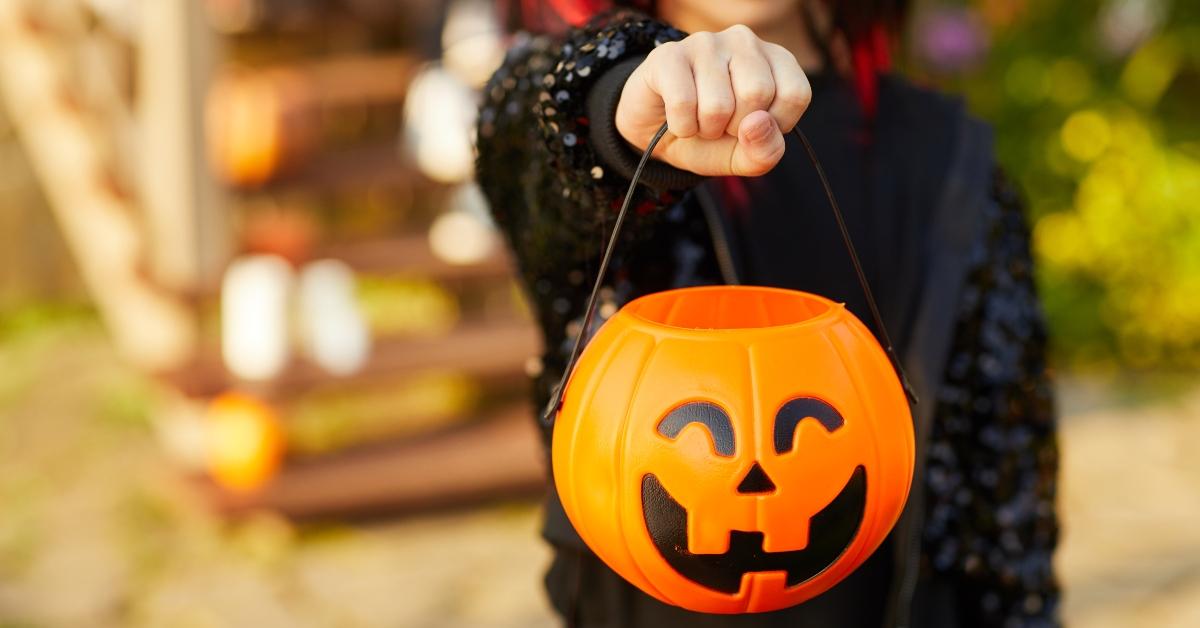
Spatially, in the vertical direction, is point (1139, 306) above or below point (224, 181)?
below

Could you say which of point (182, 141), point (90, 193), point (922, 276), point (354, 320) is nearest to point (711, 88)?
point (922, 276)

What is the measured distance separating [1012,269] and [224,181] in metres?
2.86

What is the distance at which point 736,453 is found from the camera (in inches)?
33.2

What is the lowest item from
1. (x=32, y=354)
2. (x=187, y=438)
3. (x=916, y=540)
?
(x=32, y=354)

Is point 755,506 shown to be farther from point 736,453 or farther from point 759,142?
point 759,142

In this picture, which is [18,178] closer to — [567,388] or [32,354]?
[32,354]

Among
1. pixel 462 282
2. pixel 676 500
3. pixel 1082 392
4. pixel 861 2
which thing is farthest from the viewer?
pixel 1082 392

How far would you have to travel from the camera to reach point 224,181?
142 inches

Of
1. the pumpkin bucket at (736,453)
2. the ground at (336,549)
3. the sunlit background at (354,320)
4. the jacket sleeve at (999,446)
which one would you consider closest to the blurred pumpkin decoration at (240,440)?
the sunlit background at (354,320)

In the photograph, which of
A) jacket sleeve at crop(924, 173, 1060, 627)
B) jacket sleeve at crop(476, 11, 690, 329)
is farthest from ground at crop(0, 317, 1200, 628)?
jacket sleeve at crop(476, 11, 690, 329)

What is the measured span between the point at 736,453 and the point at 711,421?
0.10 ft

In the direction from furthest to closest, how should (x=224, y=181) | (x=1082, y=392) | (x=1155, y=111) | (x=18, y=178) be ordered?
(x=18, y=178)
(x=1155, y=111)
(x=1082, y=392)
(x=224, y=181)

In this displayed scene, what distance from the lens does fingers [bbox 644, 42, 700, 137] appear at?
32.4 inches

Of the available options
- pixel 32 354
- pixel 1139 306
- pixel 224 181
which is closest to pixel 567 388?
pixel 224 181
